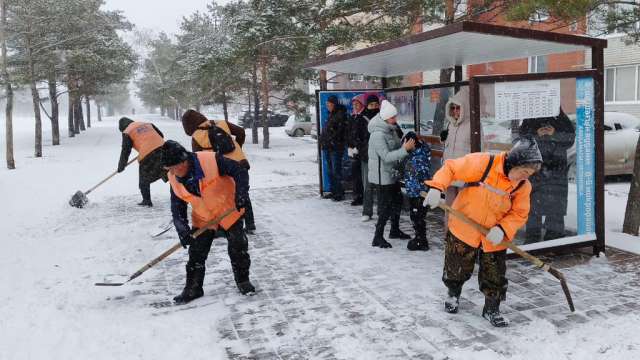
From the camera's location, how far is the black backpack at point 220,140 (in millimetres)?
6344

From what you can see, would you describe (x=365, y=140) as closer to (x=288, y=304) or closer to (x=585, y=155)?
(x=585, y=155)

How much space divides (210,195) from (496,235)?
240 centimetres

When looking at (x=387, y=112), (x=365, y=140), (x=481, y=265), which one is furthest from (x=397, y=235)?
(x=481, y=265)

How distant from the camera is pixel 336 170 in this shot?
371 inches

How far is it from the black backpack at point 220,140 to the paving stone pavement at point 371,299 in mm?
1313

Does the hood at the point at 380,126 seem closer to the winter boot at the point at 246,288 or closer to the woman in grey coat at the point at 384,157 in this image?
the woman in grey coat at the point at 384,157

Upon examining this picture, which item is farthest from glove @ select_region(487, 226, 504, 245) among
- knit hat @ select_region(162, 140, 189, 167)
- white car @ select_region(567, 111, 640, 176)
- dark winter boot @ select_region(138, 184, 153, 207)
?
white car @ select_region(567, 111, 640, 176)

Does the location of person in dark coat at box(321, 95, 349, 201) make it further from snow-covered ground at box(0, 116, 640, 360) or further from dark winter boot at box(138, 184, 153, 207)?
dark winter boot at box(138, 184, 153, 207)

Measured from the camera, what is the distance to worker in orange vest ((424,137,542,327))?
3713 mm

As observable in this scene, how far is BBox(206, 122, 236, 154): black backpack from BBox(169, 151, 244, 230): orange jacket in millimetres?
1685

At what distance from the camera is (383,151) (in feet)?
19.8

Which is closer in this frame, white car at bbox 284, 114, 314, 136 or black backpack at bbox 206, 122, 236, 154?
black backpack at bbox 206, 122, 236, 154

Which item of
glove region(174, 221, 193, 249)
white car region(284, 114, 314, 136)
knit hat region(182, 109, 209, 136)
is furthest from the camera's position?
white car region(284, 114, 314, 136)

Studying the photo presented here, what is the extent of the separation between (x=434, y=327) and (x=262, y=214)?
5.01 meters
